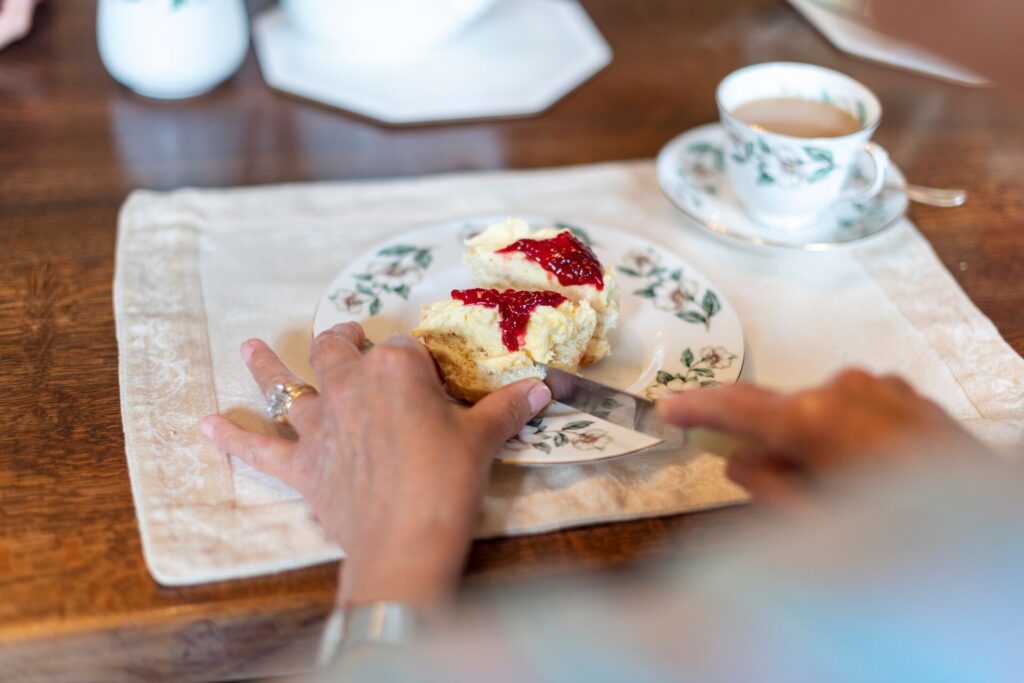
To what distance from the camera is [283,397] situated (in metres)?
0.80

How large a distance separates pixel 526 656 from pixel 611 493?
303 mm

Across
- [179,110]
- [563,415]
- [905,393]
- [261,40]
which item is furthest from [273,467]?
Answer: [261,40]

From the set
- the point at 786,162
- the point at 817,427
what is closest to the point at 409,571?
the point at 817,427

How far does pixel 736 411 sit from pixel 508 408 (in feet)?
0.72

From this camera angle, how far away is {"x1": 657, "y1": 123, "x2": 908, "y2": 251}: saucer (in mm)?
1092

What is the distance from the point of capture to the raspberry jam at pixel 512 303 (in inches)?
32.2

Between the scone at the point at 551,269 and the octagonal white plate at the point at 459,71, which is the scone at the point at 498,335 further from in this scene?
the octagonal white plate at the point at 459,71

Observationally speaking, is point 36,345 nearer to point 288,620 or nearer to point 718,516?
point 288,620

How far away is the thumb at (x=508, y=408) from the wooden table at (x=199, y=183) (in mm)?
91

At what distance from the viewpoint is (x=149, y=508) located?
75 centimetres

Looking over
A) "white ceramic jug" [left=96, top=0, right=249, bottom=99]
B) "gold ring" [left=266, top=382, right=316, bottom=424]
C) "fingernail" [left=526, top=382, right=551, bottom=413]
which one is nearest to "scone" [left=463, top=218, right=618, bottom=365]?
"fingernail" [left=526, top=382, right=551, bottom=413]

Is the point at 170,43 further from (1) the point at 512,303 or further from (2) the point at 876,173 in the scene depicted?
(2) the point at 876,173

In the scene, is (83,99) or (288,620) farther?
(83,99)

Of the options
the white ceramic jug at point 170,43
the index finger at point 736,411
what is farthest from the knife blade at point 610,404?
the white ceramic jug at point 170,43
